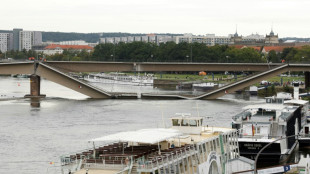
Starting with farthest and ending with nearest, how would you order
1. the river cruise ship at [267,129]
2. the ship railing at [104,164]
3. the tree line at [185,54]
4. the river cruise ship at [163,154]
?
the tree line at [185,54] → the river cruise ship at [267,129] → the river cruise ship at [163,154] → the ship railing at [104,164]

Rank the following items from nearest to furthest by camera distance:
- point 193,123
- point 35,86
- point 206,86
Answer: point 193,123 → point 35,86 → point 206,86

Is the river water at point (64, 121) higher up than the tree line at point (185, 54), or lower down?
lower down

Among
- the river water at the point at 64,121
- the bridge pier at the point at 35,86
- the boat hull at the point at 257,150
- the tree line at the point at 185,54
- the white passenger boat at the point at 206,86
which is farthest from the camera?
the tree line at the point at 185,54

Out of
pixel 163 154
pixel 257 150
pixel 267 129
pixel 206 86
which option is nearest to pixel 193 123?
pixel 163 154

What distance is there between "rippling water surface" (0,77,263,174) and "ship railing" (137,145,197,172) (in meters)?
5.68

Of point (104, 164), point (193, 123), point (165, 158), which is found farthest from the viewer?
point (193, 123)

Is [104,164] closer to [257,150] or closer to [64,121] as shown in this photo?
[257,150]

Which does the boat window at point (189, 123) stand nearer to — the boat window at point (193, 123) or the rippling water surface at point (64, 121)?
the boat window at point (193, 123)

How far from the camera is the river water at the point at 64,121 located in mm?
47875

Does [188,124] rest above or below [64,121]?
above

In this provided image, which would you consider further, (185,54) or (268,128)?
(185,54)

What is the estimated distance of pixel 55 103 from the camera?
94125 millimetres

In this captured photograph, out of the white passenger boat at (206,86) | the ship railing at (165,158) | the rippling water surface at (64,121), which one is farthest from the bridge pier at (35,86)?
the ship railing at (165,158)

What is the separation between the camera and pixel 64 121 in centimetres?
7150
